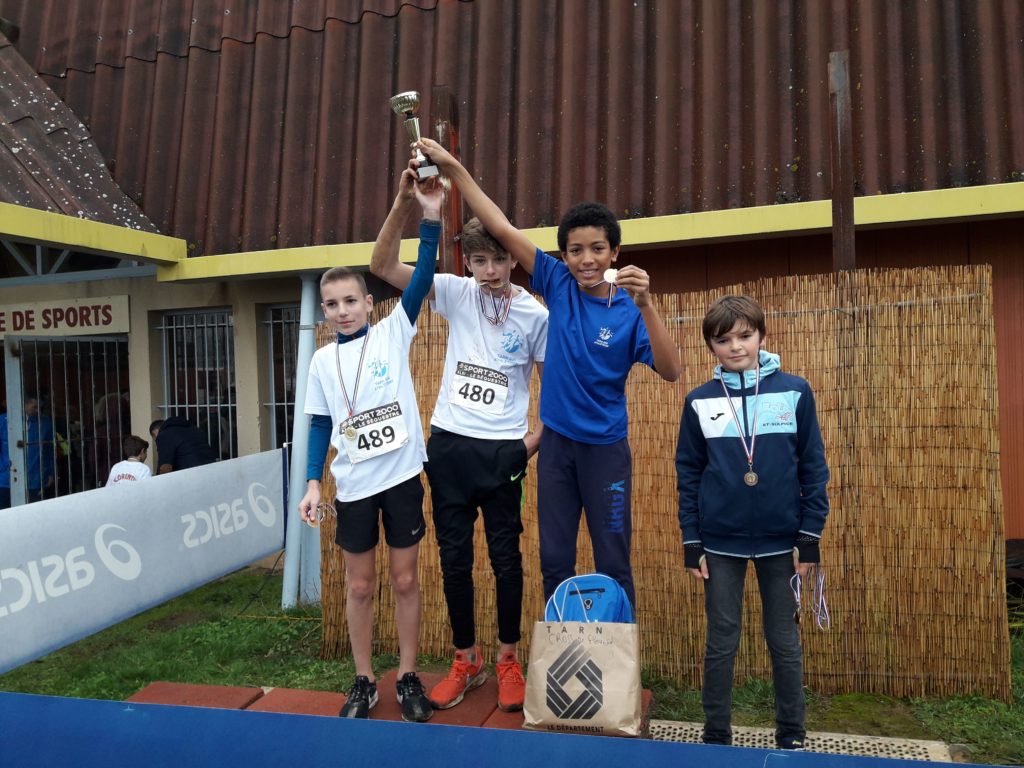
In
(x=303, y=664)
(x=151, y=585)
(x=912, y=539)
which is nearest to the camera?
(x=912, y=539)

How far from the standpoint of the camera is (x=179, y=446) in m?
6.90

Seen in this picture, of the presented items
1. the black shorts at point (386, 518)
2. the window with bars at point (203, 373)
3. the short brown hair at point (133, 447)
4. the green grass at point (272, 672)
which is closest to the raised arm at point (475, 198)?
the black shorts at point (386, 518)

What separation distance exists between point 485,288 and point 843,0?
154 inches

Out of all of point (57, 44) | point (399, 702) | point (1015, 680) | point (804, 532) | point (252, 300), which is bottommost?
point (1015, 680)

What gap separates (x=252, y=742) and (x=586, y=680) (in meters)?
1.03

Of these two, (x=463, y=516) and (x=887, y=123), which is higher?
(x=887, y=123)

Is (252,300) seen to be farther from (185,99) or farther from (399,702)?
(399,702)

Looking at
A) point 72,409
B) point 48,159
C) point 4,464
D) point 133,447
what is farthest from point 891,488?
point 4,464

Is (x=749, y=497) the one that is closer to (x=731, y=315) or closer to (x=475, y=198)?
(x=731, y=315)

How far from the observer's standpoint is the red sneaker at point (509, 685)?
10.4 feet

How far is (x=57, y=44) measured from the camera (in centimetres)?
772

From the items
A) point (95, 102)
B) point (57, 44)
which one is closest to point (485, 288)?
point (95, 102)

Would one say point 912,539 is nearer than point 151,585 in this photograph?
Yes

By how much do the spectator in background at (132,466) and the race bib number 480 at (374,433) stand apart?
3.82 meters
